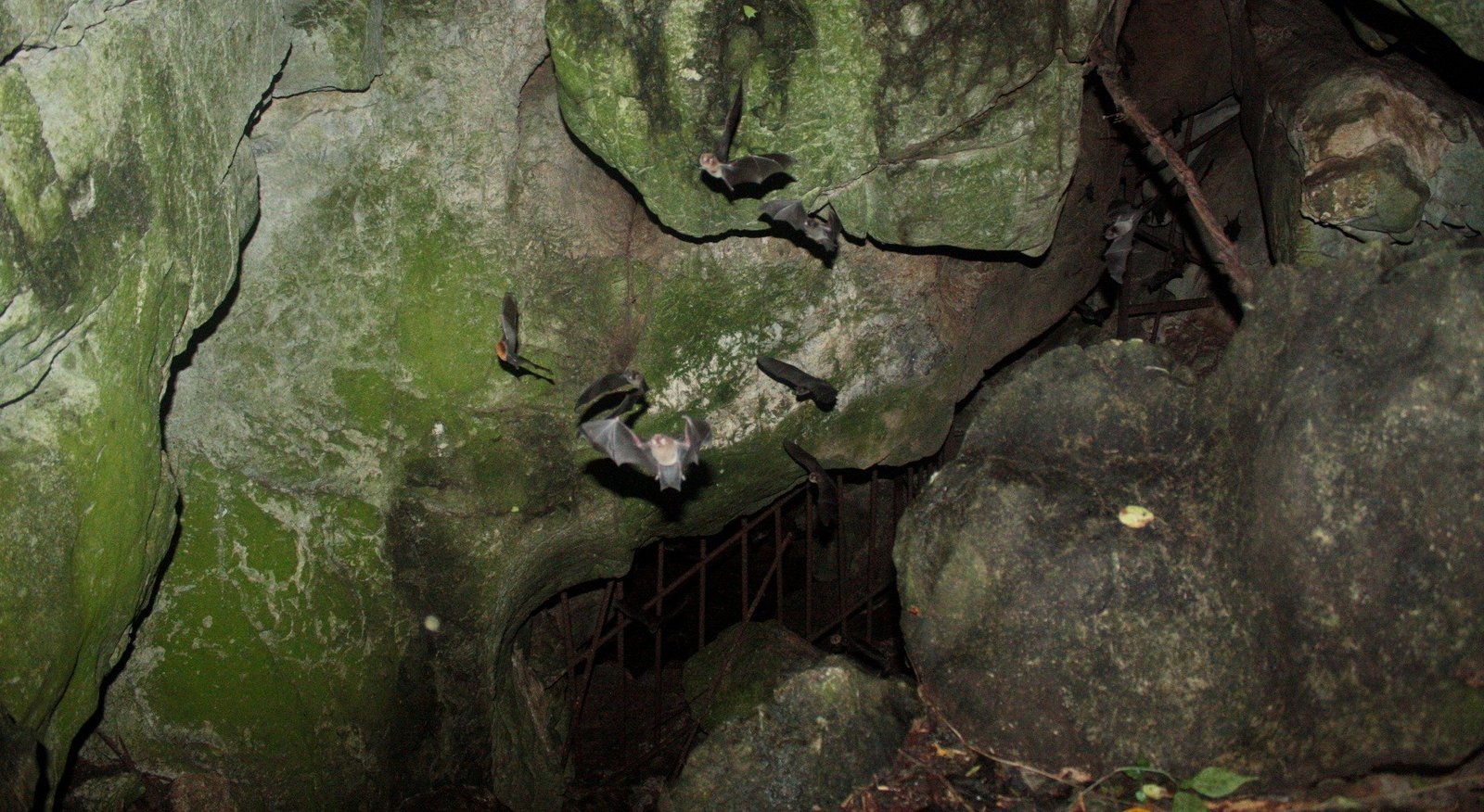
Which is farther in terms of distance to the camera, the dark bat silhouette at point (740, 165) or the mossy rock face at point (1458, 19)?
the dark bat silhouette at point (740, 165)

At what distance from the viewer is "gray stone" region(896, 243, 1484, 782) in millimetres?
2873

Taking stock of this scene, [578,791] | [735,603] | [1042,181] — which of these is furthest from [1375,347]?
[735,603]

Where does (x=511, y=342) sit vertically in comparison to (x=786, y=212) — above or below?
below

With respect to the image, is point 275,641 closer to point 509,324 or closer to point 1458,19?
point 509,324

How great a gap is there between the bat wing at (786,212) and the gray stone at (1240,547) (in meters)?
1.11

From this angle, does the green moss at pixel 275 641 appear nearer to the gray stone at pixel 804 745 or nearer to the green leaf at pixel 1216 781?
the gray stone at pixel 804 745

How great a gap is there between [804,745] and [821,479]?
1381 mm

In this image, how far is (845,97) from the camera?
4.14m

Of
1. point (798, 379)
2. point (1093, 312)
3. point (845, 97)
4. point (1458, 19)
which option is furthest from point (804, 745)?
point (1093, 312)

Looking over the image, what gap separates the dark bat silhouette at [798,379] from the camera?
4.53 m

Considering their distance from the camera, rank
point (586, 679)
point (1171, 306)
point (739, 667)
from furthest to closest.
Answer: point (1171, 306) < point (586, 679) < point (739, 667)

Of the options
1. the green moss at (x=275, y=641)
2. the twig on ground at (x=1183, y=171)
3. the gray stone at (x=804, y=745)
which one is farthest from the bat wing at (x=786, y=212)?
the green moss at (x=275, y=641)

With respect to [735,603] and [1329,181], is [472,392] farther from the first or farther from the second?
A: [735,603]

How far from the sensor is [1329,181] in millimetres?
4504
